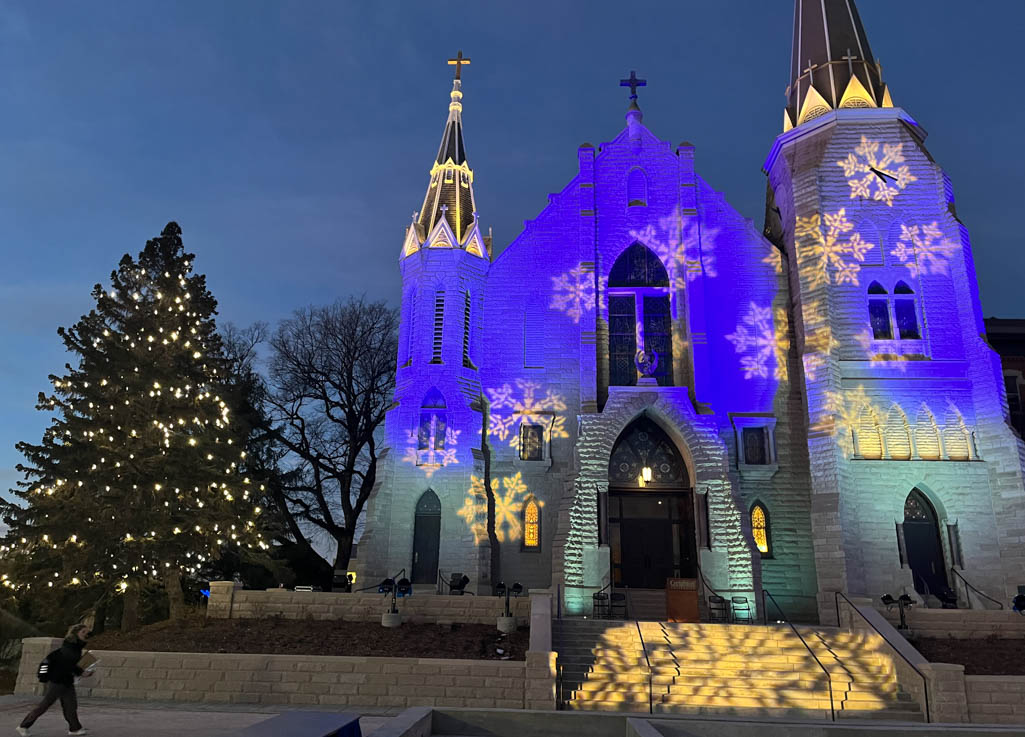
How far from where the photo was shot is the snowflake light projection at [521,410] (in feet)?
81.8

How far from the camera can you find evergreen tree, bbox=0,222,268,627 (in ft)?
54.9

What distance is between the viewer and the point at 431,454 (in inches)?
939

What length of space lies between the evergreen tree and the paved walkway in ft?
13.0

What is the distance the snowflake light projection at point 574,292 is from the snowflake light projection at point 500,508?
6008 millimetres

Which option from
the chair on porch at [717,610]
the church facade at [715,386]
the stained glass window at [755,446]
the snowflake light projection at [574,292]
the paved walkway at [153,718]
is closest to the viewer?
the paved walkway at [153,718]

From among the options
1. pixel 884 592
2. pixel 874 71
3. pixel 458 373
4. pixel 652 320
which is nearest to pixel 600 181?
pixel 652 320

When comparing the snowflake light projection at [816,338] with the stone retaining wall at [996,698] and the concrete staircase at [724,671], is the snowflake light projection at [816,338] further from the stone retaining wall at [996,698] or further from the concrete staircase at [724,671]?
the stone retaining wall at [996,698]

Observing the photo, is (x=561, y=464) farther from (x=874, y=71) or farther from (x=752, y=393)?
(x=874, y=71)

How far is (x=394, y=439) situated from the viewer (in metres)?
24.1

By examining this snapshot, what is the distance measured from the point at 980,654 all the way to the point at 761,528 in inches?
341

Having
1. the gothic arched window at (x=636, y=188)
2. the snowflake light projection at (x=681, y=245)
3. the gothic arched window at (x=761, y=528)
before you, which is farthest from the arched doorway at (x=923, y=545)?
the gothic arched window at (x=636, y=188)

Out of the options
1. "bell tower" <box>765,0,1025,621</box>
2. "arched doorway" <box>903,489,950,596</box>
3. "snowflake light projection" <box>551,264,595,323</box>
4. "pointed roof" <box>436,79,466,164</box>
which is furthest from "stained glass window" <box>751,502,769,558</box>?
"pointed roof" <box>436,79,466,164</box>

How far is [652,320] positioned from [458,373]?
704 cm

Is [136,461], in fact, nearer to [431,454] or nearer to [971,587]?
[431,454]
